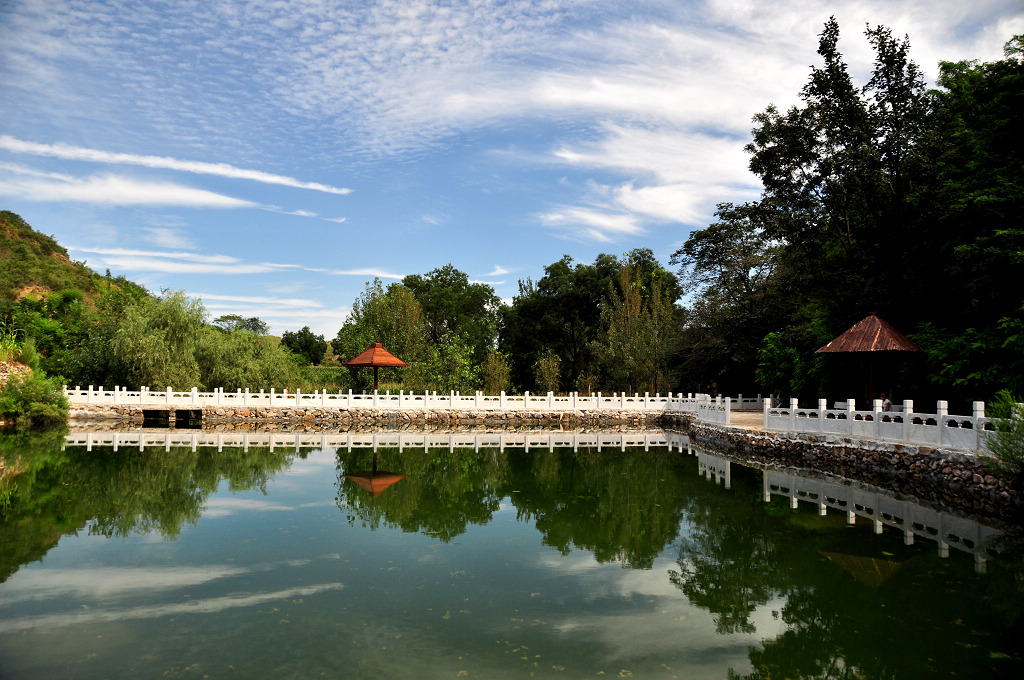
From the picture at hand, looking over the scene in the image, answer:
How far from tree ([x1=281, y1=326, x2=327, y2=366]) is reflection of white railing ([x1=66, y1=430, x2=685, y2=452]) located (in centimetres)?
4252

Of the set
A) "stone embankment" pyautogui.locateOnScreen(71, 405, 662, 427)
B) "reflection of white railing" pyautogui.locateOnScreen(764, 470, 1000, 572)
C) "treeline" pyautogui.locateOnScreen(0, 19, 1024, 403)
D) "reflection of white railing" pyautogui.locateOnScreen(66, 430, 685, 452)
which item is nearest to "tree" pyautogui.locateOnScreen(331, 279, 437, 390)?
"treeline" pyautogui.locateOnScreen(0, 19, 1024, 403)

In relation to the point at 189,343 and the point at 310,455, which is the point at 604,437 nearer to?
the point at 310,455

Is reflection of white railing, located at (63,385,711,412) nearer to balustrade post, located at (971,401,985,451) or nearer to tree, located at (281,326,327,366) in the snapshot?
balustrade post, located at (971,401,985,451)

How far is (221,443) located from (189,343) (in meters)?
10.8

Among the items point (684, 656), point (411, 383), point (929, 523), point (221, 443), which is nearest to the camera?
point (684, 656)

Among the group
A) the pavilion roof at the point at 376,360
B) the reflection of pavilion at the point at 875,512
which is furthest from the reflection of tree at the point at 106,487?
the reflection of pavilion at the point at 875,512

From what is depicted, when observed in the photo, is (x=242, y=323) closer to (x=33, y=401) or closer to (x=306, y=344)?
(x=306, y=344)

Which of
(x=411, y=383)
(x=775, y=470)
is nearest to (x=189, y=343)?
(x=411, y=383)

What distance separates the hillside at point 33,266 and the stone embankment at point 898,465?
43.6 meters

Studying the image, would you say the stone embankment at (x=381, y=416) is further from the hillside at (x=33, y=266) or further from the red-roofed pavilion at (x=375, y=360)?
the hillside at (x=33, y=266)

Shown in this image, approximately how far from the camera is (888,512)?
12008 millimetres

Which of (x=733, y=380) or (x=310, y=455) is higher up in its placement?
(x=733, y=380)

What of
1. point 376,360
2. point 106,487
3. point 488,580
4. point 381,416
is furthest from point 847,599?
point 381,416

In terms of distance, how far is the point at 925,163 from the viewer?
2070 centimetres
